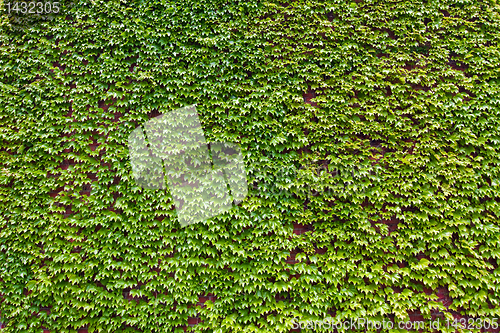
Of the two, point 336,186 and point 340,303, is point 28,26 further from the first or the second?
point 340,303

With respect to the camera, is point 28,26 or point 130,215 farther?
point 28,26

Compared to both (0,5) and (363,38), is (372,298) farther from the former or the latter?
(0,5)

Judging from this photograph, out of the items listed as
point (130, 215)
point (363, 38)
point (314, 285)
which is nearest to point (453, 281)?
point (314, 285)

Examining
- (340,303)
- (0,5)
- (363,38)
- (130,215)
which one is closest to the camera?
(340,303)

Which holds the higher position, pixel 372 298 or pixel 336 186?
pixel 336 186

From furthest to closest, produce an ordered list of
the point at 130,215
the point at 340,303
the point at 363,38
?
the point at 363,38, the point at 130,215, the point at 340,303

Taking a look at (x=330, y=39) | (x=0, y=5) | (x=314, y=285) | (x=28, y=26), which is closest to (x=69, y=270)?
(x=314, y=285)

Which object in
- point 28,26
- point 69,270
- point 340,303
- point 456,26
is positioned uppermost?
point 456,26
